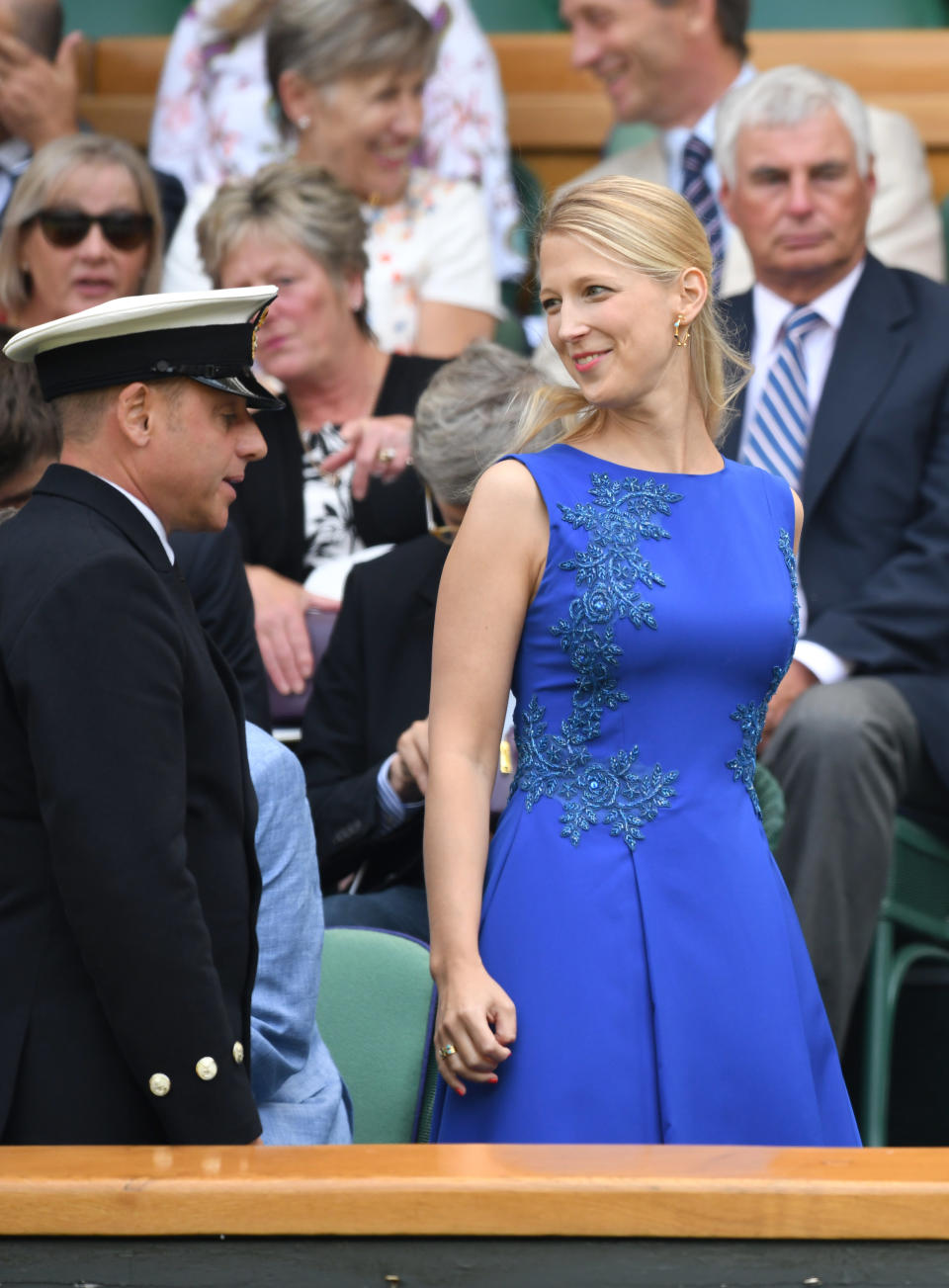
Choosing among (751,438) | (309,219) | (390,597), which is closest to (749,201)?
(751,438)

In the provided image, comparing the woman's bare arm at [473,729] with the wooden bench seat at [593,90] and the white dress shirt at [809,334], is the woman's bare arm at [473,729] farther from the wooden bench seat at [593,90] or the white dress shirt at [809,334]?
the wooden bench seat at [593,90]

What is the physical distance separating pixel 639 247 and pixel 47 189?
2199 millimetres

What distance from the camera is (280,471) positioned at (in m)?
3.55

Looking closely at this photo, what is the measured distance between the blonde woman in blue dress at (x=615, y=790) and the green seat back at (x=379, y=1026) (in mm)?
303

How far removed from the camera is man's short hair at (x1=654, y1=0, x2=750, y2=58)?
4.43 meters

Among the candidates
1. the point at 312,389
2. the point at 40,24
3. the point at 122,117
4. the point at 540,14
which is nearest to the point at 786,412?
the point at 312,389

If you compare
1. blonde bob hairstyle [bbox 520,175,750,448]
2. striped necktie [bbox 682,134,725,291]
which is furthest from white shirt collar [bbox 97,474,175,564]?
striped necktie [bbox 682,134,725,291]

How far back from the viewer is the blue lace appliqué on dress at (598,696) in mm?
1897

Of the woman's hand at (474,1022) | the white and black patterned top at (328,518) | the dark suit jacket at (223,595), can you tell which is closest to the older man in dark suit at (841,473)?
the white and black patterned top at (328,518)

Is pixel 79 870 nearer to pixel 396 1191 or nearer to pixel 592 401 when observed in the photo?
pixel 396 1191

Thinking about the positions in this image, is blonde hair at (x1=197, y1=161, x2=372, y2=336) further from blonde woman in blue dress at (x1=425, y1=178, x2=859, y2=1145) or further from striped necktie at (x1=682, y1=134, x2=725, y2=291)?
blonde woman in blue dress at (x1=425, y1=178, x2=859, y2=1145)

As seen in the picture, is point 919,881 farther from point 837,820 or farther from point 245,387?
point 245,387

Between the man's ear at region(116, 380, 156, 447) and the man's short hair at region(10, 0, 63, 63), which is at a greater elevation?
the man's short hair at region(10, 0, 63, 63)

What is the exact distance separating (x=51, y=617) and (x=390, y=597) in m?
1.39
